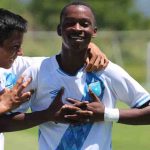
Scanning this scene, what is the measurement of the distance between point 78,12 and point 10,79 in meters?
0.77

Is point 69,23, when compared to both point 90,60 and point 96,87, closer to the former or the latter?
point 90,60

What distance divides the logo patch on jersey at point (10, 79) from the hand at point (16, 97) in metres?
0.40

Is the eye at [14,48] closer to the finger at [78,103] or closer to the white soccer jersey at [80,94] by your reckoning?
the white soccer jersey at [80,94]

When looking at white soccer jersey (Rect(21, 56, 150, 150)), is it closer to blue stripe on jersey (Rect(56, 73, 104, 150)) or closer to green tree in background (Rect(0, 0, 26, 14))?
blue stripe on jersey (Rect(56, 73, 104, 150))

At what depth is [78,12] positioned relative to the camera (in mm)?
4664

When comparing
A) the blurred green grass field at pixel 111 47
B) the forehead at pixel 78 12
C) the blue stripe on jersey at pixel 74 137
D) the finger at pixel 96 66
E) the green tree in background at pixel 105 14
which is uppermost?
the forehead at pixel 78 12

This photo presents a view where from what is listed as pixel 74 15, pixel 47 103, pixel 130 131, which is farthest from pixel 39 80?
pixel 130 131

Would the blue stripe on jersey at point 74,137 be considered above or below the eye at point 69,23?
below

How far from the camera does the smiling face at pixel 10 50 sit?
4895 millimetres

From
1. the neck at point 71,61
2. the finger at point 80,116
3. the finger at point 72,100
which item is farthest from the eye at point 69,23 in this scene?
the finger at point 80,116

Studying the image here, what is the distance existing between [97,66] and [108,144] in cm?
55

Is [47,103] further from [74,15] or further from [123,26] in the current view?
[123,26]

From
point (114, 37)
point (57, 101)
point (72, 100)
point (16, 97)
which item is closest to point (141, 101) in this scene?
point (72, 100)

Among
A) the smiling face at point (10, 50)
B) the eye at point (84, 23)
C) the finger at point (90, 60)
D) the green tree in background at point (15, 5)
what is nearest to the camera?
the eye at point (84, 23)
